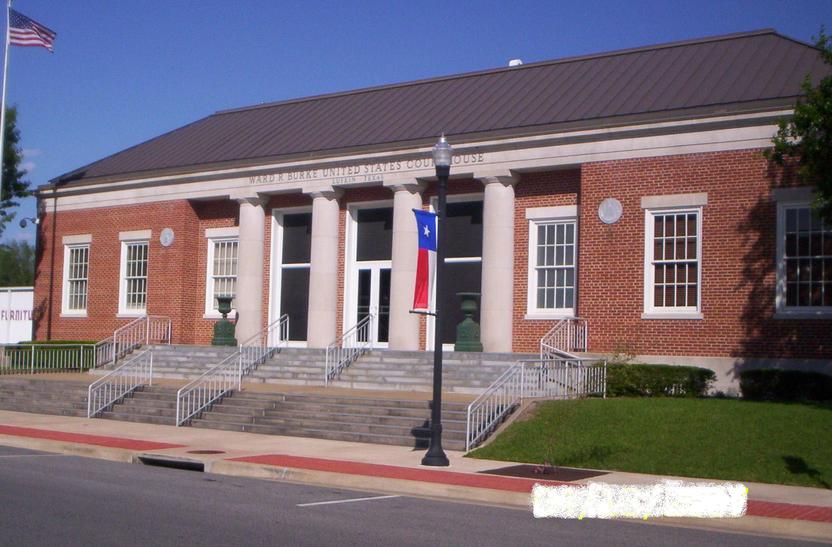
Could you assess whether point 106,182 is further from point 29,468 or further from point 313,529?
point 313,529

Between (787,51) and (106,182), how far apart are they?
2271 cm

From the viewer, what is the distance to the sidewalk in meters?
12.4

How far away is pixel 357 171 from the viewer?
29.6m

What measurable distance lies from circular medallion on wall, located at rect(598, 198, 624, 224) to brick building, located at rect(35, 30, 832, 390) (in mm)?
40

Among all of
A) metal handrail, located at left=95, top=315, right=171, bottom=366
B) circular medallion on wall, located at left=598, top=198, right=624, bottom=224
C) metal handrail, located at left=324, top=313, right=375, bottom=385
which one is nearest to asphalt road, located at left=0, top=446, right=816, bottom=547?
metal handrail, located at left=324, top=313, right=375, bottom=385

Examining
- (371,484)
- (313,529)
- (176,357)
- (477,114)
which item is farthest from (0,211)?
(313,529)

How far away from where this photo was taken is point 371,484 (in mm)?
14930

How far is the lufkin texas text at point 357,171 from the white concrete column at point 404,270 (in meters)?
0.59

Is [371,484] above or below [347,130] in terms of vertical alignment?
below

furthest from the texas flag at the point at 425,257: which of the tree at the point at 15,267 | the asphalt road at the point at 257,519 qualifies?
the tree at the point at 15,267

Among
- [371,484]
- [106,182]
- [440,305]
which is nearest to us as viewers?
[371,484]

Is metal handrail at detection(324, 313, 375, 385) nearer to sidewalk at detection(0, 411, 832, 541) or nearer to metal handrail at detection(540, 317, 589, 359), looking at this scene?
sidewalk at detection(0, 411, 832, 541)

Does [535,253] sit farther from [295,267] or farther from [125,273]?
[125,273]

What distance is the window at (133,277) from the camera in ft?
114
